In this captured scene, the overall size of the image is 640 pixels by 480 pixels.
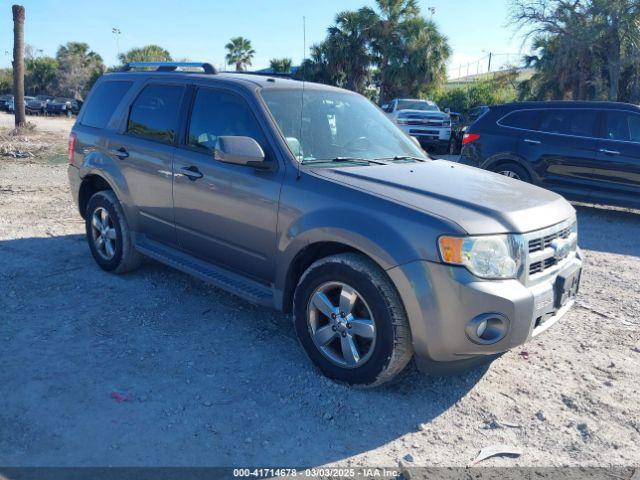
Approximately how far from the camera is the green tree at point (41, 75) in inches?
2217

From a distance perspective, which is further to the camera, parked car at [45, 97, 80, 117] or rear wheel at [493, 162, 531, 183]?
parked car at [45, 97, 80, 117]

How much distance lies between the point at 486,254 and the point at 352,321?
2.87 ft

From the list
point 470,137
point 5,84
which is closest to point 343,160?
point 470,137

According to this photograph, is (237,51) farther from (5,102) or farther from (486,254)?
(486,254)

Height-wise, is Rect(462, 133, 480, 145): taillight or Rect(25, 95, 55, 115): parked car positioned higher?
Rect(25, 95, 55, 115): parked car

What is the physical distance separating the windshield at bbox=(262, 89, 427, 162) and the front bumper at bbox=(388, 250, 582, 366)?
50.9 inches

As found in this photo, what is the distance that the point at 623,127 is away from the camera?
8891 mm

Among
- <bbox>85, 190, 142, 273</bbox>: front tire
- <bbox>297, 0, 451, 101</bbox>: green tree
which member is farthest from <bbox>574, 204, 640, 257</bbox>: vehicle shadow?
<bbox>297, 0, 451, 101</bbox>: green tree

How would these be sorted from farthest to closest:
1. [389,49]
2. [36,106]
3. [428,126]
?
[36,106], [389,49], [428,126]

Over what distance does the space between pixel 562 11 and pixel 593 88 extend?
3.23 metres

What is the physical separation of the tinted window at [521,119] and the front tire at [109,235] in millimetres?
6712

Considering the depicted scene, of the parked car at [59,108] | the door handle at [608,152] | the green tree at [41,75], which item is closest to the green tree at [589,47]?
the door handle at [608,152]

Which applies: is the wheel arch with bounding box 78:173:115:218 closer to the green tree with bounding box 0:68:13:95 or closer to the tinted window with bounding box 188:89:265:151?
the tinted window with bounding box 188:89:265:151

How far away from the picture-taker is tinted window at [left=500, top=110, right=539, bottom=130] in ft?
31.1
